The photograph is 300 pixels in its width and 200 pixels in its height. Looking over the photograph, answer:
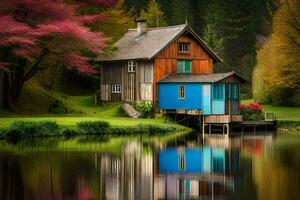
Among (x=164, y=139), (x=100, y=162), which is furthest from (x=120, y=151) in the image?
(x=164, y=139)

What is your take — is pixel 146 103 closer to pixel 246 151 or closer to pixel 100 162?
pixel 246 151

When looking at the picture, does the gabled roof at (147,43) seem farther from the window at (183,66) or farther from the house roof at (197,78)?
the house roof at (197,78)

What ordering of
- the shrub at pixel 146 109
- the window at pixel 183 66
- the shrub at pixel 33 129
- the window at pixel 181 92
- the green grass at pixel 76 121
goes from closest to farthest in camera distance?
1. the shrub at pixel 33 129
2. the green grass at pixel 76 121
3. the window at pixel 181 92
4. the shrub at pixel 146 109
5. the window at pixel 183 66

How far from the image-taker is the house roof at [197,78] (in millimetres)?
50625

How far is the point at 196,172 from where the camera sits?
27938mm

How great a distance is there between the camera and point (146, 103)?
54562 mm

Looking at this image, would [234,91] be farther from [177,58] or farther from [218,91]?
[177,58]

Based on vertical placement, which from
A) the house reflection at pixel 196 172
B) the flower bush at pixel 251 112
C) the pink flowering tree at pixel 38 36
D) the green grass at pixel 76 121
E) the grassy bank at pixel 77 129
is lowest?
the house reflection at pixel 196 172

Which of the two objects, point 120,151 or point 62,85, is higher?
point 62,85

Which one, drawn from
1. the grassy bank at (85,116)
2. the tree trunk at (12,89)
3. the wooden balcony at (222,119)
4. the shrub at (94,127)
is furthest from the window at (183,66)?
the shrub at (94,127)

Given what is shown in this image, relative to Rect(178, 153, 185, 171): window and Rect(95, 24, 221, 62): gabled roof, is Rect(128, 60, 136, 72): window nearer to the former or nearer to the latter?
Rect(95, 24, 221, 62): gabled roof

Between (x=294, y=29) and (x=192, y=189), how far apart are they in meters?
37.7

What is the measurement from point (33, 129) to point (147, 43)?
17.2 meters

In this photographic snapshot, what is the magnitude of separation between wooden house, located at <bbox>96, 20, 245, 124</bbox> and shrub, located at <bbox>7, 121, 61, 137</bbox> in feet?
40.7
